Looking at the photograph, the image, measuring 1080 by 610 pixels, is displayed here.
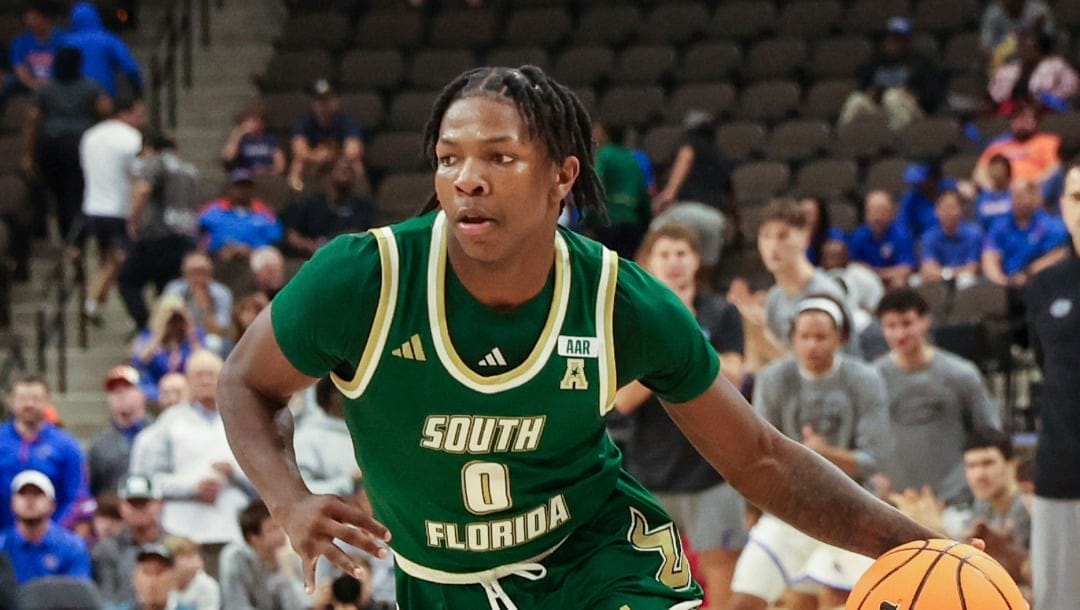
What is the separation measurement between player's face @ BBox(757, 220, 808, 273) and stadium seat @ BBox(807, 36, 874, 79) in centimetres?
700

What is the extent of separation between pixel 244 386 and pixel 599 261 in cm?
84

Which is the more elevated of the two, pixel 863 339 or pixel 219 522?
pixel 863 339

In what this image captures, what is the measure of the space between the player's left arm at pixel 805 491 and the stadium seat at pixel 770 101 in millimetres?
11541

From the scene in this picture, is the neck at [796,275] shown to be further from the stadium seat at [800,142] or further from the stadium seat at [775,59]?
the stadium seat at [775,59]

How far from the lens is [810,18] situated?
16078mm

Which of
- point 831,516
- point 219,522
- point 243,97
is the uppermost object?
point 243,97

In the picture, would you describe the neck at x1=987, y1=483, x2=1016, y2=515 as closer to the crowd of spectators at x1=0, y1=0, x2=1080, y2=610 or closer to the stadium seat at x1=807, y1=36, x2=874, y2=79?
the crowd of spectators at x1=0, y1=0, x2=1080, y2=610

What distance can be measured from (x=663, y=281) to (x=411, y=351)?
269 centimetres

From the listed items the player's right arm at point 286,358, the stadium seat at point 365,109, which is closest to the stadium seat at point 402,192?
the stadium seat at point 365,109

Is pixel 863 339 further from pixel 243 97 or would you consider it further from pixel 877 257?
pixel 243 97

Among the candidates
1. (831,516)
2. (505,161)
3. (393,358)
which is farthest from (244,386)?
(831,516)

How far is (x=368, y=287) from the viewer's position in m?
3.77

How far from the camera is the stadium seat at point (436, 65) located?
641 inches

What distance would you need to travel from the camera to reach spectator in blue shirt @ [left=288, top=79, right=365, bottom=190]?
1471 centimetres
